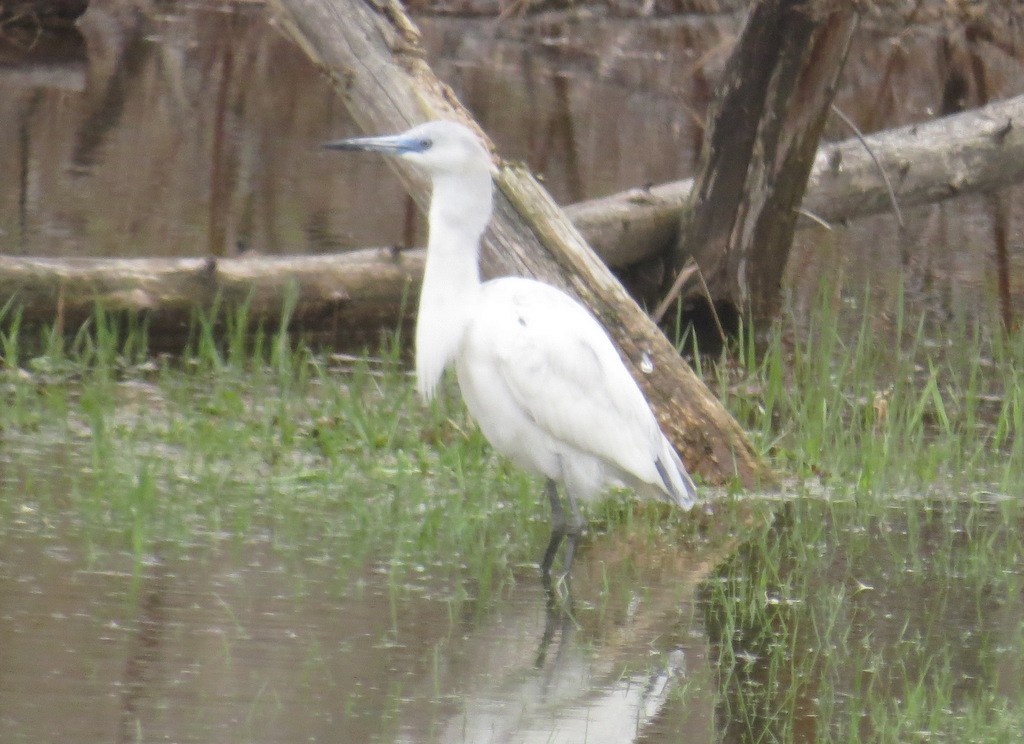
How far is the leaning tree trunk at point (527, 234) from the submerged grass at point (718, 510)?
37cm

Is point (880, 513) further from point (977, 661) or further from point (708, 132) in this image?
point (708, 132)

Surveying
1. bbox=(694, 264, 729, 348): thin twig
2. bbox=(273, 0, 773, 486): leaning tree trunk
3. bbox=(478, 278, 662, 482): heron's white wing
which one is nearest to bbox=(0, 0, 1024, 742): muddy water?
bbox=(478, 278, 662, 482): heron's white wing

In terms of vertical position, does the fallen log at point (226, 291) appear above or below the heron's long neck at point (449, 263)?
below

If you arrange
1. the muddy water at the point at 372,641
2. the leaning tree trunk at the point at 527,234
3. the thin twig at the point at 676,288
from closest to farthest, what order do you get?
1. the muddy water at the point at 372,641
2. the leaning tree trunk at the point at 527,234
3. the thin twig at the point at 676,288

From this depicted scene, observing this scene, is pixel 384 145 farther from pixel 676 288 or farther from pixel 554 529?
pixel 676 288

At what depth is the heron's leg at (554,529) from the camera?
16.7 feet

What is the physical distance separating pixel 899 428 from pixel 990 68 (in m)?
17.0

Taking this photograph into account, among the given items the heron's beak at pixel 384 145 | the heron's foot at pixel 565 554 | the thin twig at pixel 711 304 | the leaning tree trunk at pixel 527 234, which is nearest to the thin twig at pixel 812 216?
the thin twig at pixel 711 304

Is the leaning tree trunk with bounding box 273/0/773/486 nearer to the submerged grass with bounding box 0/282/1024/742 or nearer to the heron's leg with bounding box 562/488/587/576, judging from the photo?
the submerged grass with bounding box 0/282/1024/742

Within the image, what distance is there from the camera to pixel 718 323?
8.27 meters

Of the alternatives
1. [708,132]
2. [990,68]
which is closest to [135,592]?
[708,132]

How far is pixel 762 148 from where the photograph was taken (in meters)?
7.87

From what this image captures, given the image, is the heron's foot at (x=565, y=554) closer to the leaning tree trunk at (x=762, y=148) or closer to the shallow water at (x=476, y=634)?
the shallow water at (x=476, y=634)

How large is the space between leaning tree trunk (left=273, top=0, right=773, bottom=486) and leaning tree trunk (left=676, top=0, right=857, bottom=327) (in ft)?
5.12
